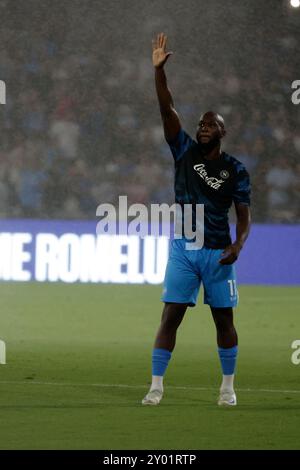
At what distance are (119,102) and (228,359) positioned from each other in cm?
1160

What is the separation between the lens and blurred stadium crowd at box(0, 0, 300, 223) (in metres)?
19.3

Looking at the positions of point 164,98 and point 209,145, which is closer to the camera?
point 164,98

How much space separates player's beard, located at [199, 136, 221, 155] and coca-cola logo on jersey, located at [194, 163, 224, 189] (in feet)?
0.40

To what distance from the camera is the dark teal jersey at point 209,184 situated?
8.48 m

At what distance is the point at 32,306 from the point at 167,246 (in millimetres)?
2625

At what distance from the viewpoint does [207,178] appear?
848 cm

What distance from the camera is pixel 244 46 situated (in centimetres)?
1978

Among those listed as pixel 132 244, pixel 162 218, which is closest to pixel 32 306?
pixel 132 244

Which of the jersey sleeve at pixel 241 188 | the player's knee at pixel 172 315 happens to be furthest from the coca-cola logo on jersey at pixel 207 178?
the player's knee at pixel 172 315

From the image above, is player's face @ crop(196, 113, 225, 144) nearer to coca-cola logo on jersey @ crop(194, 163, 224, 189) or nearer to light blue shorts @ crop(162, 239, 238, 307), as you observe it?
coca-cola logo on jersey @ crop(194, 163, 224, 189)

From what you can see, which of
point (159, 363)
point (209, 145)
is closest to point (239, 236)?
point (209, 145)

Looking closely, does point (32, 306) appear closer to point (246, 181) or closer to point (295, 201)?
point (295, 201)

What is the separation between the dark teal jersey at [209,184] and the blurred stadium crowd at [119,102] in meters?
10.5

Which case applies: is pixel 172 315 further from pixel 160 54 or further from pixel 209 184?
pixel 160 54
